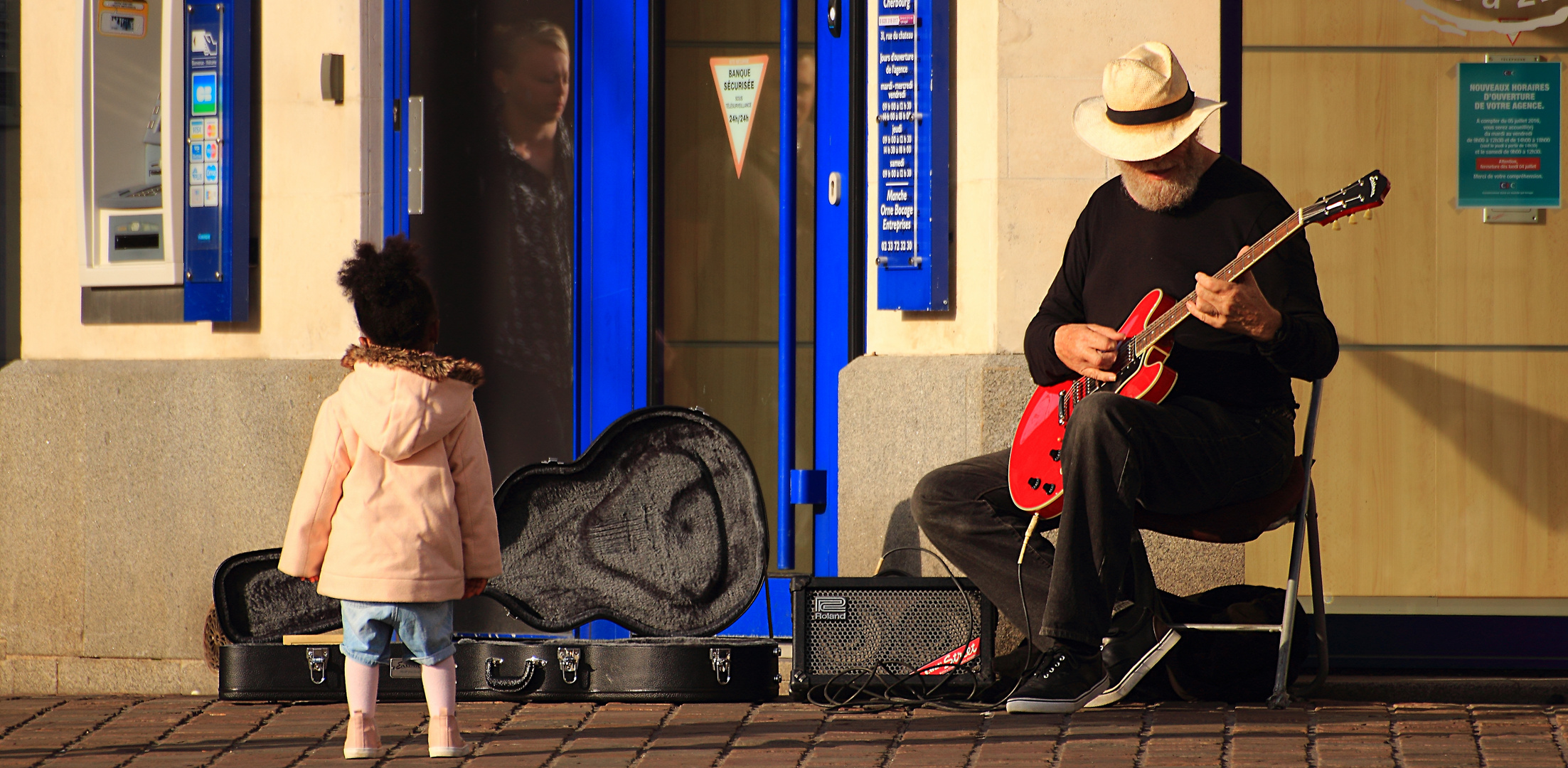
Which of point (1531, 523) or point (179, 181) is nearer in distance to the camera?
point (1531, 523)

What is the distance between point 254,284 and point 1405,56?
401 centimetres

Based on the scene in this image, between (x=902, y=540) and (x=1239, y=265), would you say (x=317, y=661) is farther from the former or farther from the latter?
(x=1239, y=265)

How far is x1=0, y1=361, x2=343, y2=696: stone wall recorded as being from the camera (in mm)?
5656

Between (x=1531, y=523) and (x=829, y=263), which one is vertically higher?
(x=829, y=263)

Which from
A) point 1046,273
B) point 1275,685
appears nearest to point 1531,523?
point 1275,685

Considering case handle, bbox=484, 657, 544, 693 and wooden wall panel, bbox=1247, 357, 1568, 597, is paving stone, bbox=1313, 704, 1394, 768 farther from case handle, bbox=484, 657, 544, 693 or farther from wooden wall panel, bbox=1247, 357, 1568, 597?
case handle, bbox=484, 657, 544, 693

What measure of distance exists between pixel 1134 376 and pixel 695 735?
1449mm

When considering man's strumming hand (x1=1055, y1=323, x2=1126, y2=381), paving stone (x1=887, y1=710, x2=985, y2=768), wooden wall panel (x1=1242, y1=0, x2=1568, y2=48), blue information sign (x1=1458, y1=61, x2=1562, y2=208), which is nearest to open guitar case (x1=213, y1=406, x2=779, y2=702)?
paving stone (x1=887, y1=710, x2=985, y2=768)

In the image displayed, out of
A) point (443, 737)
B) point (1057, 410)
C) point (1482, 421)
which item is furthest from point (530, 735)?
point (1482, 421)

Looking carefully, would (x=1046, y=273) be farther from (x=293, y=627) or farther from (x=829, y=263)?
(x=293, y=627)

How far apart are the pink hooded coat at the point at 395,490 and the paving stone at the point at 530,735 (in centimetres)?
40

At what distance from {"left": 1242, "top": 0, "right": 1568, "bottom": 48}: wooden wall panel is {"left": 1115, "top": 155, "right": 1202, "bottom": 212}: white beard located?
1097 millimetres

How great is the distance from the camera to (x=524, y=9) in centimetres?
579

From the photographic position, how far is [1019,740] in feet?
12.8
